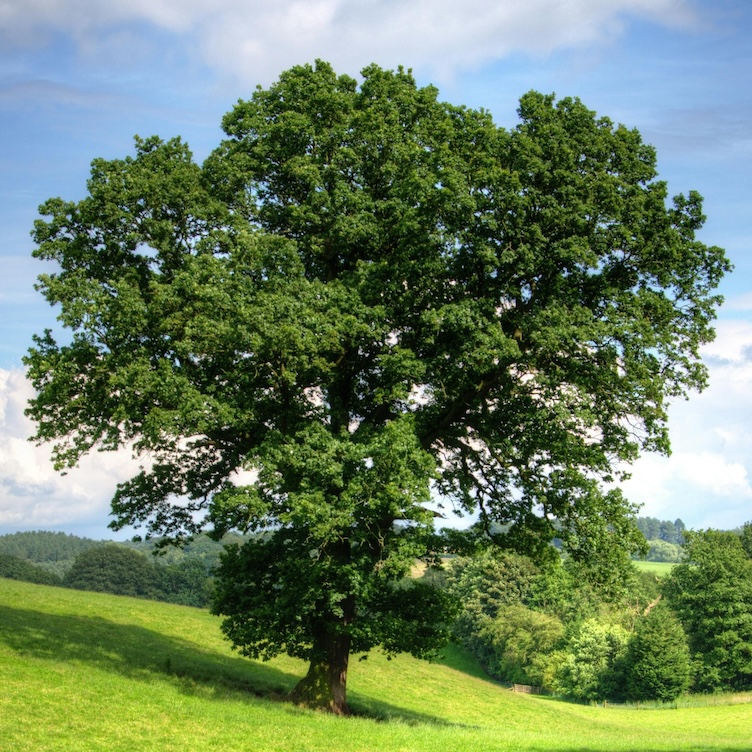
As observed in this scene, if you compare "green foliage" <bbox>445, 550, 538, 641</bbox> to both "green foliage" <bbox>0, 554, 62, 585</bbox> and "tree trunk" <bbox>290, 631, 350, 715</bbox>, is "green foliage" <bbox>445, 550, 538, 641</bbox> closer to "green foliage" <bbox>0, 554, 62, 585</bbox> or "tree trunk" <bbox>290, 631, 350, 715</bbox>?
"green foliage" <bbox>0, 554, 62, 585</bbox>

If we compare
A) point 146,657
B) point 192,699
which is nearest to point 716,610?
point 146,657

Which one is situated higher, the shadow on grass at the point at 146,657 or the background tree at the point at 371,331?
the background tree at the point at 371,331

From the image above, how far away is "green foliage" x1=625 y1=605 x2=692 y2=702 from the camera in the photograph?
86.8 meters

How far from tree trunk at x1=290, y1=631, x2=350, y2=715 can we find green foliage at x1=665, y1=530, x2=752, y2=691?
73406 millimetres

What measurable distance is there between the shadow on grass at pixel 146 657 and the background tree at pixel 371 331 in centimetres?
582

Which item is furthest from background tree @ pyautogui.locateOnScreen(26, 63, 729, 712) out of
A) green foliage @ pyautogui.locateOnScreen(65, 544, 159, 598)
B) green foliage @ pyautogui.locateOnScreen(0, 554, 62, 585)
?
green foliage @ pyautogui.locateOnScreen(65, 544, 159, 598)

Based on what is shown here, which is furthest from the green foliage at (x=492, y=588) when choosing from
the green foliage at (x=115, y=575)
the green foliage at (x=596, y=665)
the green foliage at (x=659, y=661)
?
the green foliage at (x=115, y=575)

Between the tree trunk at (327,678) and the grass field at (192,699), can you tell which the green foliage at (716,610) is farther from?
the tree trunk at (327,678)

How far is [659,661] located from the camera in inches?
3415

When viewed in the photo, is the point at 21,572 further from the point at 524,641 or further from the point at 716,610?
the point at 716,610

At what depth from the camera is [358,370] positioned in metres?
29.5

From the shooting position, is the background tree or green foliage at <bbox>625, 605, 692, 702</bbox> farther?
green foliage at <bbox>625, 605, 692, 702</bbox>

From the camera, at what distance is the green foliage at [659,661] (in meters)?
86.8

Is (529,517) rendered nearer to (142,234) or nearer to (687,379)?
(687,379)
